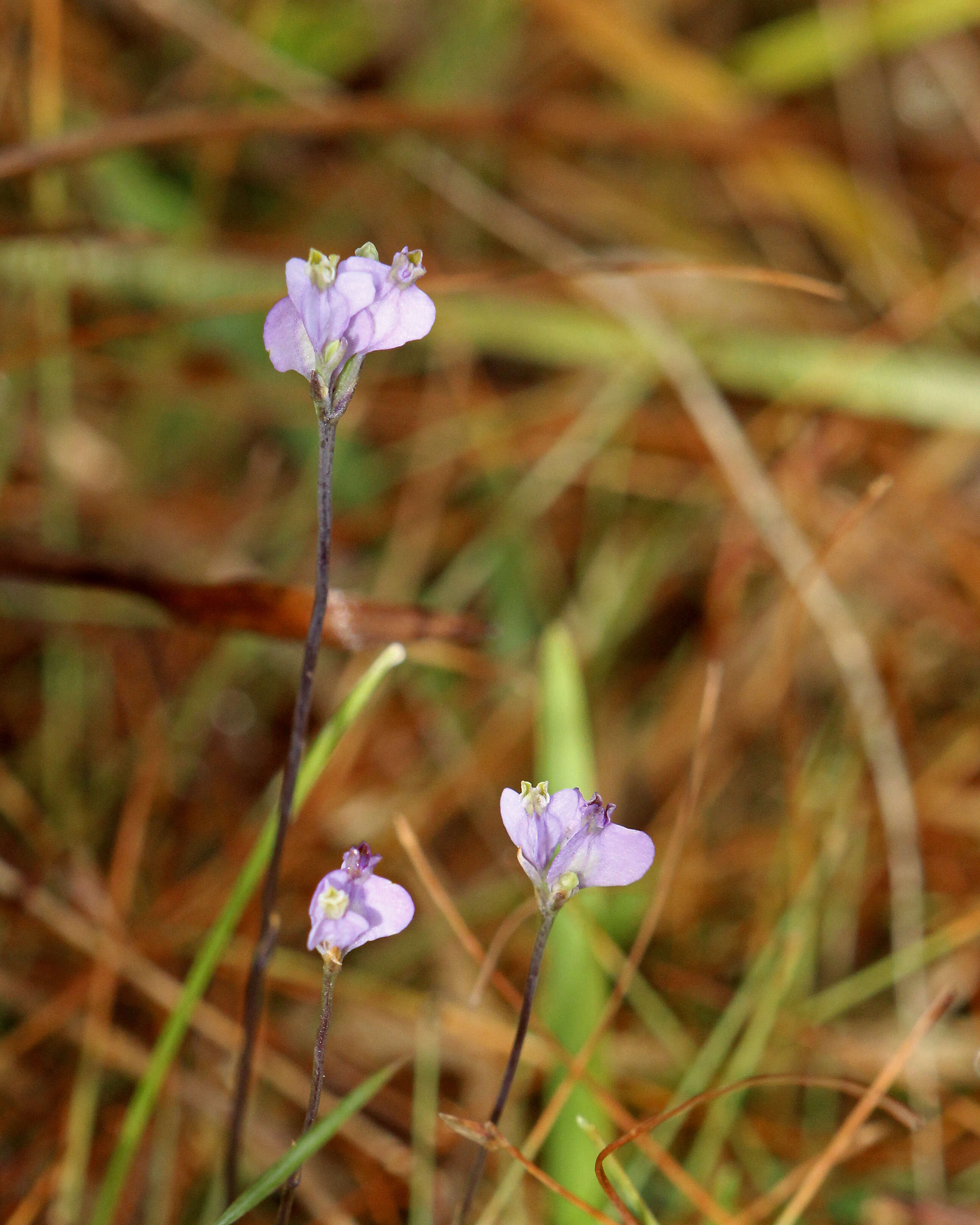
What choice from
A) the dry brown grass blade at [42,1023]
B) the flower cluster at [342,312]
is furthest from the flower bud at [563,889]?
the dry brown grass blade at [42,1023]

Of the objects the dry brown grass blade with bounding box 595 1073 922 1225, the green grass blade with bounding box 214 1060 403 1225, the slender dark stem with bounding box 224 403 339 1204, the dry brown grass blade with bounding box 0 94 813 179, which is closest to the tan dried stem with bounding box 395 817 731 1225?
the dry brown grass blade with bounding box 595 1073 922 1225

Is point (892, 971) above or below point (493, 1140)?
above

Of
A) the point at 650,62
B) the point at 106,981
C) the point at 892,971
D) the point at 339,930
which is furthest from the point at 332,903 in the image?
the point at 650,62

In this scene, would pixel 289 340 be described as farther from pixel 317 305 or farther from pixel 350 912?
pixel 350 912

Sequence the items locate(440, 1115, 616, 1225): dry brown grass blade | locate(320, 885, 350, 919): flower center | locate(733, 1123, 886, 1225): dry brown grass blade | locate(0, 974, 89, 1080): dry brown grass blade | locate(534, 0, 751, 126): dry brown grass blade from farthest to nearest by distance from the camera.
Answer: locate(534, 0, 751, 126): dry brown grass blade, locate(0, 974, 89, 1080): dry brown grass blade, locate(733, 1123, 886, 1225): dry brown grass blade, locate(440, 1115, 616, 1225): dry brown grass blade, locate(320, 885, 350, 919): flower center

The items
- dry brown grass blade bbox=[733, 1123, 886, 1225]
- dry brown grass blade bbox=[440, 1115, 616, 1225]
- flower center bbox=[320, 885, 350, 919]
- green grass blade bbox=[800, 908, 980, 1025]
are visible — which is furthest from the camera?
green grass blade bbox=[800, 908, 980, 1025]

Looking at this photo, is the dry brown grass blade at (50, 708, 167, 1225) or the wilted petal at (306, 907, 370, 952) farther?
the dry brown grass blade at (50, 708, 167, 1225)

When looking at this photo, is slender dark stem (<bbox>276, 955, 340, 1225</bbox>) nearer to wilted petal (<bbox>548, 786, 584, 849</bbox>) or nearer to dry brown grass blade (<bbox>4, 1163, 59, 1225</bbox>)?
wilted petal (<bbox>548, 786, 584, 849</bbox>)

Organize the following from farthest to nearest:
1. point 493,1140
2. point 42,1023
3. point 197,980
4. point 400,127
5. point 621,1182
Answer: point 400,127, point 42,1023, point 621,1182, point 197,980, point 493,1140
